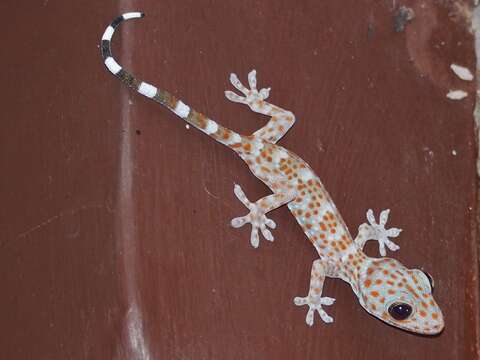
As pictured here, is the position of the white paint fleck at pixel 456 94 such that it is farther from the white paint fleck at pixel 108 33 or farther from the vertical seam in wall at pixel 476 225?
the white paint fleck at pixel 108 33

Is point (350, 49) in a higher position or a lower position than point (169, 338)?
higher

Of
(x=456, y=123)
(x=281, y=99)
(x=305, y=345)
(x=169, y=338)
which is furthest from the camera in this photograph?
(x=456, y=123)

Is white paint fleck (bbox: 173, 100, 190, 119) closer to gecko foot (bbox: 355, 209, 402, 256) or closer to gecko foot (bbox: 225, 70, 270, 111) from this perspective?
gecko foot (bbox: 225, 70, 270, 111)

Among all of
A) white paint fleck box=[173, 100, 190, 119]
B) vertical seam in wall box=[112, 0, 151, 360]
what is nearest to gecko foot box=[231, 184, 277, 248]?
white paint fleck box=[173, 100, 190, 119]

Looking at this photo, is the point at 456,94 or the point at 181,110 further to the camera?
the point at 456,94

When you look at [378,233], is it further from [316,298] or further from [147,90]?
[147,90]

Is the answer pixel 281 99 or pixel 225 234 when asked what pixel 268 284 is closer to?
pixel 225 234

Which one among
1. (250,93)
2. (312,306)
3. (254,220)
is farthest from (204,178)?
(312,306)

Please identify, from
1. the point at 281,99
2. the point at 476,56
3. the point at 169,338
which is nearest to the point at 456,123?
the point at 476,56
